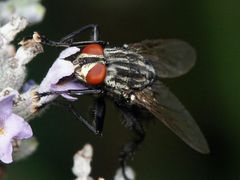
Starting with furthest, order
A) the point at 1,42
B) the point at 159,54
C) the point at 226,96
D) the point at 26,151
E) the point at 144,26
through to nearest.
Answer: the point at 144,26
the point at 226,96
the point at 159,54
the point at 26,151
the point at 1,42

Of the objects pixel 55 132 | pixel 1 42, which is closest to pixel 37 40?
pixel 1 42

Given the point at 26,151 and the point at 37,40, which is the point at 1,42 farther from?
the point at 26,151

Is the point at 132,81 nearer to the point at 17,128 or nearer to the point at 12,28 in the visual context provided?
the point at 12,28

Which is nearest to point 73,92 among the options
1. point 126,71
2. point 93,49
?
point 93,49

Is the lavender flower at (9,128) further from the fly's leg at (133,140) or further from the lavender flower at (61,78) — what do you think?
the fly's leg at (133,140)

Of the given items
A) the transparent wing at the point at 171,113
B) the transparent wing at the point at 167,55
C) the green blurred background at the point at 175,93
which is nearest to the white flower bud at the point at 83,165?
the transparent wing at the point at 171,113

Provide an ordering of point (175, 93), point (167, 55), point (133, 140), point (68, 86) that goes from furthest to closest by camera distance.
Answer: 1. point (175, 93)
2. point (167, 55)
3. point (133, 140)
4. point (68, 86)
